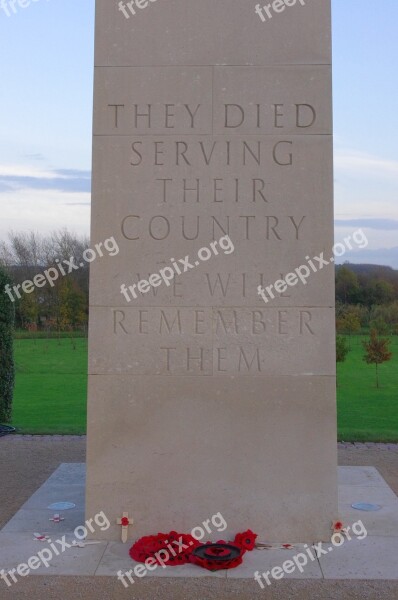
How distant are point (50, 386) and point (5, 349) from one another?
5.56m

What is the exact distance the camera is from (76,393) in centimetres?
1599

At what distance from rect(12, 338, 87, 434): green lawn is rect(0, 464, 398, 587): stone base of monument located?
4.83 meters

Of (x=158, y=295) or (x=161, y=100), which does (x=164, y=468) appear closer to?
(x=158, y=295)

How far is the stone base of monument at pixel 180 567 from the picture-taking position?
5230 mm

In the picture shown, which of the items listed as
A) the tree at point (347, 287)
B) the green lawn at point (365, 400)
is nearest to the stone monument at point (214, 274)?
the green lawn at point (365, 400)

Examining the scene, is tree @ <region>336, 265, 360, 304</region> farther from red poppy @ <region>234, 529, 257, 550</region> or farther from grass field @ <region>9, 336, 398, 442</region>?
red poppy @ <region>234, 529, 257, 550</region>

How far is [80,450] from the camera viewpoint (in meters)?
9.70

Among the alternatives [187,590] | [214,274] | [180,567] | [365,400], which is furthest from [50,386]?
[187,590]

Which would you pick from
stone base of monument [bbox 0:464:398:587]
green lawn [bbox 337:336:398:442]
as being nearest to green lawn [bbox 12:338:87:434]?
green lawn [bbox 337:336:398:442]

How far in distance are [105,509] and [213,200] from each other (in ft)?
8.77

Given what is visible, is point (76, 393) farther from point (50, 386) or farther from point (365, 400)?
point (365, 400)

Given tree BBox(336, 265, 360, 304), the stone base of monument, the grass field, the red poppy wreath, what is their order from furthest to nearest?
tree BBox(336, 265, 360, 304) < the grass field < the red poppy wreath < the stone base of monument

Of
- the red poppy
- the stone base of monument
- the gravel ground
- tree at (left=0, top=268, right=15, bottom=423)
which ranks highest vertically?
tree at (left=0, top=268, right=15, bottom=423)

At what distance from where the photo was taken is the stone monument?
19.2 feet
